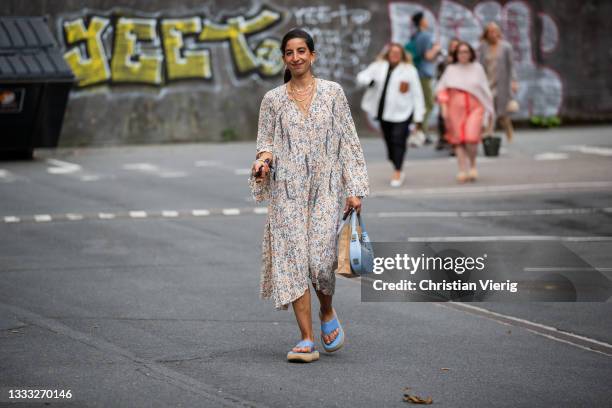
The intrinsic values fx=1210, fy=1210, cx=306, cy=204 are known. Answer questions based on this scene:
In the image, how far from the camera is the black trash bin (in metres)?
17.3

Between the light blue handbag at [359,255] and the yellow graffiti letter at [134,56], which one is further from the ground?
the yellow graffiti letter at [134,56]

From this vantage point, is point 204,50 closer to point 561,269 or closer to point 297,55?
point 561,269

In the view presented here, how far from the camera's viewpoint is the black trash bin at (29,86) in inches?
682

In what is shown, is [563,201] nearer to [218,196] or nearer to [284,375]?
[218,196]

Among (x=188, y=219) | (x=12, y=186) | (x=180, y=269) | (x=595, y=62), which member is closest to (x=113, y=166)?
(x=12, y=186)

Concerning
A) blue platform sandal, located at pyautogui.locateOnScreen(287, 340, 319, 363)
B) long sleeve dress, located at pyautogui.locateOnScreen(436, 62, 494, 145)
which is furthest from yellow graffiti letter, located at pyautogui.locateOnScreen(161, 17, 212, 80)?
blue platform sandal, located at pyautogui.locateOnScreen(287, 340, 319, 363)

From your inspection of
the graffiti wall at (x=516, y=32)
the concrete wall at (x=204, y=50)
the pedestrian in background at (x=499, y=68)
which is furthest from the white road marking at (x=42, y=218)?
the graffiti wall at (x=516, y=32)

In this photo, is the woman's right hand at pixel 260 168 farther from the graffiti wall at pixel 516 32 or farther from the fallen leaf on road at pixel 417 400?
the graffiti wall at pixel 516 32

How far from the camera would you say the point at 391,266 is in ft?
33.3

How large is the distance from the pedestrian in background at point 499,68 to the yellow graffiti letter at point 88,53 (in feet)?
21.0

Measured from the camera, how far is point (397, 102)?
14.9 metres

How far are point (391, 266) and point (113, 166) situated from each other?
8.24m

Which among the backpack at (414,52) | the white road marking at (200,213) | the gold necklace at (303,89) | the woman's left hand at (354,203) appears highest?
the gold necklace at (303,89)

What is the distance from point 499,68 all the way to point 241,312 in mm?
11146
